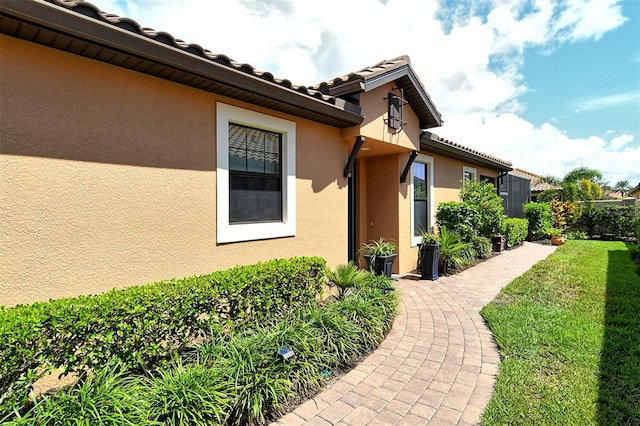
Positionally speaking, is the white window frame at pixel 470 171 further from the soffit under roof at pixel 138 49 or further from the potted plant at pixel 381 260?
the soffit under roof at pixel 138 49

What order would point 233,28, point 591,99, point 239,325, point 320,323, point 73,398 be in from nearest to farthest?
point 73,398
point 239,325
point 320,323
point 233,28
point 591,99

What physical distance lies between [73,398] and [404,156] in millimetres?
8758

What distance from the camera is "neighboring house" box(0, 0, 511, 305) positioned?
3125 millimetres

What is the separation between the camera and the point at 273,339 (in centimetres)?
379

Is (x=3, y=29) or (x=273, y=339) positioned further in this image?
(x=273, y=339)

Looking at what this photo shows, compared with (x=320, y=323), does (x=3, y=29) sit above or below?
above

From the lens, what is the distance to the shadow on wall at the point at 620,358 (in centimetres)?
309

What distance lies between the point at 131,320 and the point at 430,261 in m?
7.69

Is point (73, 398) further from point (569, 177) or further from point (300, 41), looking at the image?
point (569, 177)

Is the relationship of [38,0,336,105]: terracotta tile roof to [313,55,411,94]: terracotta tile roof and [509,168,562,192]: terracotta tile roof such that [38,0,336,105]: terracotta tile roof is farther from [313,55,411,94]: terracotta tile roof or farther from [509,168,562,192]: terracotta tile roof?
[509,168,562,192]: terracotta tile roof

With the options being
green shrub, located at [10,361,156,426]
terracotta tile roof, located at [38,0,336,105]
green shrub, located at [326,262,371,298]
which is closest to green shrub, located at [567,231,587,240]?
green shrub, located at [326,262,371,298]

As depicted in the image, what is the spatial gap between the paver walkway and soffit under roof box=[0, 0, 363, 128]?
14.8ft

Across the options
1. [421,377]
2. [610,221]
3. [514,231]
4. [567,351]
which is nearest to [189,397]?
[421,377]

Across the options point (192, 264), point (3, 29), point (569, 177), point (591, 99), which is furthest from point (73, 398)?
point (569, 177)
